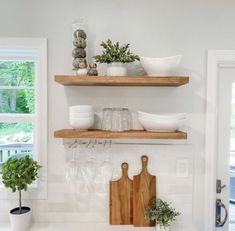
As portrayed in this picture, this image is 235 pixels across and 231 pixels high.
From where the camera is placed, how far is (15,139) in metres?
1.92

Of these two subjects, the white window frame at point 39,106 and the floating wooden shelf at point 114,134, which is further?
the white window frame at point 39,106

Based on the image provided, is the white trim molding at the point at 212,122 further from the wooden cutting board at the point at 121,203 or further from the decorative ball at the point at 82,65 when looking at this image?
the decorative ball at the point at 82,65

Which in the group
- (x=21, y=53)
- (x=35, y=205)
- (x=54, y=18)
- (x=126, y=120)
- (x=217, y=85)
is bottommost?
(x=35, y=205)

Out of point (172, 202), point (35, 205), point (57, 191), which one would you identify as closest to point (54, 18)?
point (57, 191)

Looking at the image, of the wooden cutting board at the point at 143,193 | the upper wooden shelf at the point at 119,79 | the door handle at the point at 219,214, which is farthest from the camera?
the door handle at the point at 219,214

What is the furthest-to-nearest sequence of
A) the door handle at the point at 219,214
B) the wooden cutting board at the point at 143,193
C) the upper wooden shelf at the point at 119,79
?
the door handle at the point at 219,214 < the wooden cutting board at the point at 143,193 < the upper wooden shelf at the point at 119,79

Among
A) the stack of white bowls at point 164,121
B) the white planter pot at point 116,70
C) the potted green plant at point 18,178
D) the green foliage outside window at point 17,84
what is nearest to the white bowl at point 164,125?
the stack of white bowls at point 164,121

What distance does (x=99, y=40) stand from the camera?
68.5 inches

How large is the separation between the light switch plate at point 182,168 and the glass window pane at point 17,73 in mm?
1273

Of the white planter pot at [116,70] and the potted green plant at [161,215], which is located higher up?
the white planter pot at [116,70]

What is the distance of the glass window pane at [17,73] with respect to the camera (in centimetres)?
188

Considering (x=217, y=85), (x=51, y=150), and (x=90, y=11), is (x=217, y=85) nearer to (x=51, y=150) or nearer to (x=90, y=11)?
(x=90, y=11)

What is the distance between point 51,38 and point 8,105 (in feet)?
2.07

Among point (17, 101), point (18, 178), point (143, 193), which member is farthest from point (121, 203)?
point (17, 101)
